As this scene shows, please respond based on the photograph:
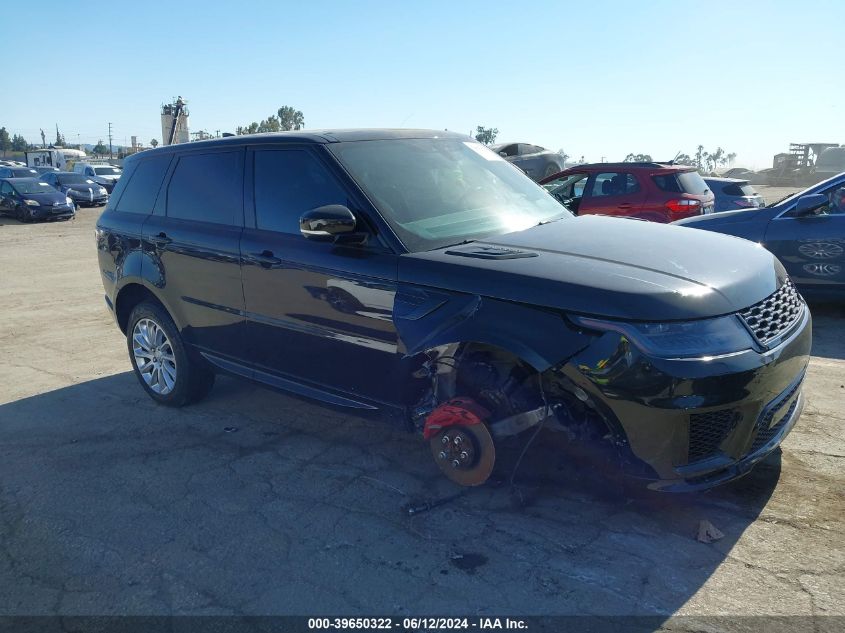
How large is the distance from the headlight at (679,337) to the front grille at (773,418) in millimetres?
380

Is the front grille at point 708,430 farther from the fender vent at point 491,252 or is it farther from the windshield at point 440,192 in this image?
the windshield at point 440,192

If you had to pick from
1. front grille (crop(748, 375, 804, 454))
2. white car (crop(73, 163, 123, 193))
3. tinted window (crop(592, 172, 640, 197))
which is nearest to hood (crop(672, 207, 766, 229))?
tinted window (crop(592, 172, 640, 197))

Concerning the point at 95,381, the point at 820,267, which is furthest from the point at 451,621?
the point at 820,267

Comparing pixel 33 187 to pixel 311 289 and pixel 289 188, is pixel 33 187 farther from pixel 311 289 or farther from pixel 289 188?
pixel 311 289

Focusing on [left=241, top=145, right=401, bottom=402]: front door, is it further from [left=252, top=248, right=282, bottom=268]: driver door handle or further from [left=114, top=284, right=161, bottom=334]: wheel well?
[left=114, top=284, right=161, bottom=334]: wheel well

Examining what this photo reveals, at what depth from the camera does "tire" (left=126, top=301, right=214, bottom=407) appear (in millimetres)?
5129

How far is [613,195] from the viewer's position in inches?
424

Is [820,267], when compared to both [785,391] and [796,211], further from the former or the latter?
[785,391]

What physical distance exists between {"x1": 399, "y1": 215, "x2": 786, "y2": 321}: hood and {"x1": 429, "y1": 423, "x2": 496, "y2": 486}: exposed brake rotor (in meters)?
0.72

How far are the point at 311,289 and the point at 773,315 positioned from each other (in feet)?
7.94

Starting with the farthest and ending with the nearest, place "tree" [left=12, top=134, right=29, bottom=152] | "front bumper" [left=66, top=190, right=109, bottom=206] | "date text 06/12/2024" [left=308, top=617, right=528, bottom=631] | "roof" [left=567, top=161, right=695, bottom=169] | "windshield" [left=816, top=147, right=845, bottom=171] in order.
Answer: "tree" [left=12, top=134, right=29, bottom=152] → "windshield" [left=816, top=147, right=845, bottom=171] → "front bumper" [left=66, top=190, right=109, bottom=206] → "roof" [left=567, top=161, right=695, bottom=169] → "date text 06/12/2024" [left=308, top=617, right=528, bottom=631]

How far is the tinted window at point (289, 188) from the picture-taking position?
4.03 meters

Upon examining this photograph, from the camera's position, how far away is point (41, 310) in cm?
891

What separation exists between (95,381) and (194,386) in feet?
4.59
